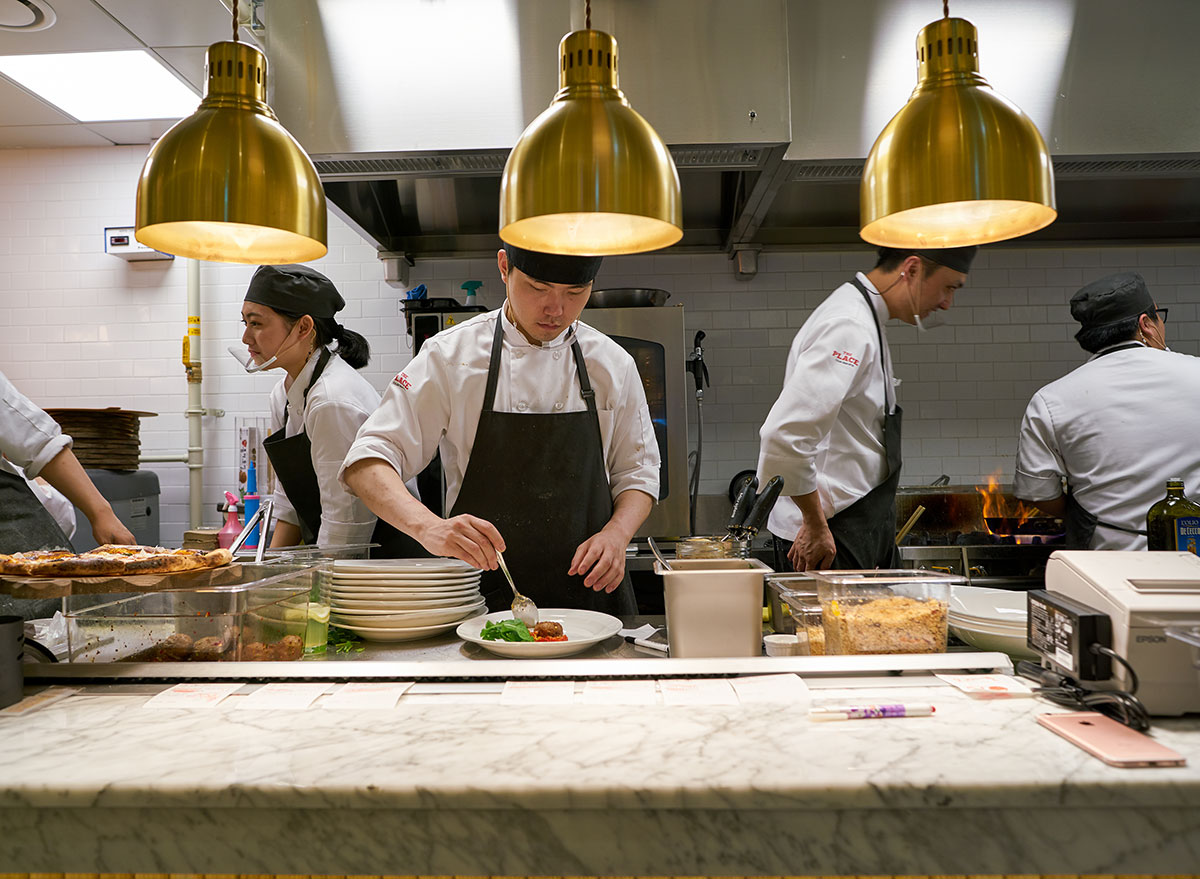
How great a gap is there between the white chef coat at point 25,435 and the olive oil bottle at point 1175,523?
325 centimetres

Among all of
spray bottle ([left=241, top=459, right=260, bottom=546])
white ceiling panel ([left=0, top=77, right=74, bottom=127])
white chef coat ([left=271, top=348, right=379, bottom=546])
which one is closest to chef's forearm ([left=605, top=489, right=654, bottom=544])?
white chef coat ([left=271, top=348, right=379, bottom=546])

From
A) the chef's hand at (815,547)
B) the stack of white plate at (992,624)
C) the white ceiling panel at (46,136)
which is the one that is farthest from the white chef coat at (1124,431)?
the white ceiling panel at (46,136)

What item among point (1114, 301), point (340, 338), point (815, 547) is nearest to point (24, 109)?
point (340, 338)

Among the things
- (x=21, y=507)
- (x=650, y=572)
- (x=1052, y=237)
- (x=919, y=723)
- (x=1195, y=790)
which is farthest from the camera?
(x=1052, y=237)

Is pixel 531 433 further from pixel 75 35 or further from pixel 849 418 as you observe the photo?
pixel 75 35

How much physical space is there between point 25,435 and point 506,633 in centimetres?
211

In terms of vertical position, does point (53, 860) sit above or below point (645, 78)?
below

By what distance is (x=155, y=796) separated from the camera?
3.18ft

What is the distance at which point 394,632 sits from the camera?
1.69 metres

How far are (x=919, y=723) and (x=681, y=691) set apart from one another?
347mm

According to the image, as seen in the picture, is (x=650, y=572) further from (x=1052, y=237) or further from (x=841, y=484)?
(x=1052, y=237)

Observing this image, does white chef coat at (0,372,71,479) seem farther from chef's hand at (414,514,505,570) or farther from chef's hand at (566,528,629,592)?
chef's hand at (566,528,629,592)

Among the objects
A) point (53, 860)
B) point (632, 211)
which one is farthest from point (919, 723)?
point (53, 860)

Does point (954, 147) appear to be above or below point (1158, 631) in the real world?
above
